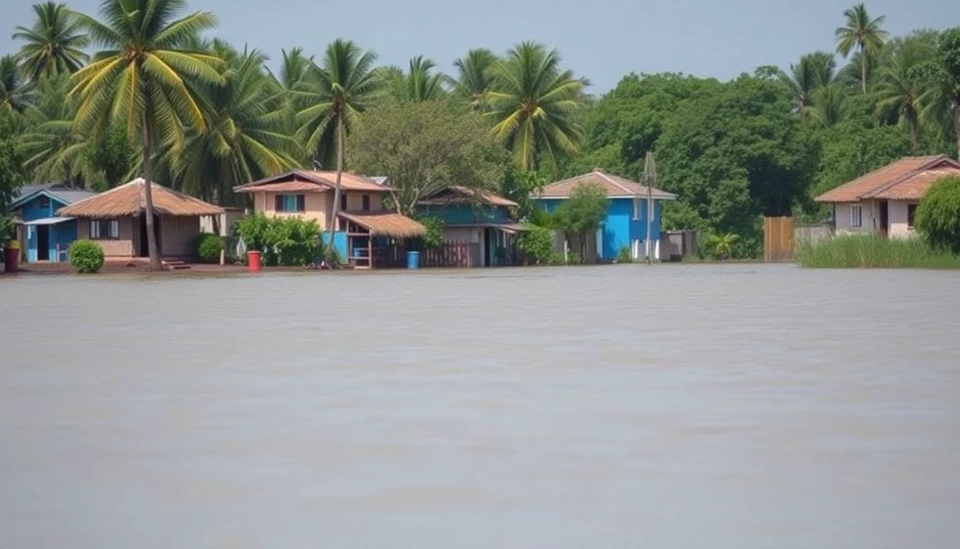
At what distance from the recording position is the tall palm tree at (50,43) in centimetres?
7619

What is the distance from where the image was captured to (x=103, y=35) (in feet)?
177

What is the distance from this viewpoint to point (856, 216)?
221 feet

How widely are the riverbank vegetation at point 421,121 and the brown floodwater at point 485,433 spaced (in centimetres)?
3170

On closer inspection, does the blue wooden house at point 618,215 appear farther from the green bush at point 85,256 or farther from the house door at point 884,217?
the green bush at point 85,256

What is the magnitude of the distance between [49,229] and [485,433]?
56904 mm

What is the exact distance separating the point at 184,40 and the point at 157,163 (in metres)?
11.2

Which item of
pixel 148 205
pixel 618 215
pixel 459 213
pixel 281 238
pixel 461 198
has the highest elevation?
pixel 461 198

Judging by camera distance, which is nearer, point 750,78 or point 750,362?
point 750,362

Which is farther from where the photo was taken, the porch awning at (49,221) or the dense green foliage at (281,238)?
the porch awning at (49,221)

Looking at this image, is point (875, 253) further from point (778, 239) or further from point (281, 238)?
point (281, 238)

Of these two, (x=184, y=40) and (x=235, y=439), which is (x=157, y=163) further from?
(x=235, y=439)

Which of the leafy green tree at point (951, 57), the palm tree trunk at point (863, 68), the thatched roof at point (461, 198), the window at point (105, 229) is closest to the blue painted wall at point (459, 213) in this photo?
the thatched roof at point (461, 198)

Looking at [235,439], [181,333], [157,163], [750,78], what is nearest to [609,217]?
[750,78]

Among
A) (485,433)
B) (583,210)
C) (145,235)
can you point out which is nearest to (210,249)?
(145,235)
